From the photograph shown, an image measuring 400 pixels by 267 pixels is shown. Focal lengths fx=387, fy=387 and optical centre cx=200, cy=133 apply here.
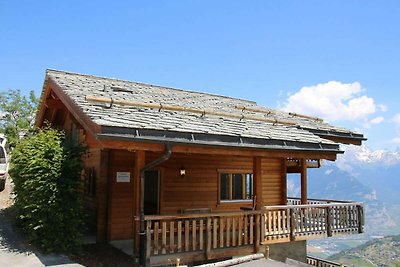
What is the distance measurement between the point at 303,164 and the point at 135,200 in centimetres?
582

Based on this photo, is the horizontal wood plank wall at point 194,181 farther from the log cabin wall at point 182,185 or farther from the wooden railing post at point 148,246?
the wooden railing post at point 148,246

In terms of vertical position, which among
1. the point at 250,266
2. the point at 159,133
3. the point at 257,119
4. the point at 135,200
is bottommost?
the point at 250,266

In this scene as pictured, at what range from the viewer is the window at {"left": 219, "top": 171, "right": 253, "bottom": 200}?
1297 centimetres

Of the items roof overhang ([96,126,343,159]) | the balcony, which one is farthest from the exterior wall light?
roof overhang ([96,126,343,159])

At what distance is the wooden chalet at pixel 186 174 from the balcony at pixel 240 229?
0.03 meters

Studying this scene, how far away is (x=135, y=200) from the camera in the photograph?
332 inches

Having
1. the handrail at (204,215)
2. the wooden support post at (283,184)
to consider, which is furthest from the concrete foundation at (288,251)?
the handrail at (204,215)

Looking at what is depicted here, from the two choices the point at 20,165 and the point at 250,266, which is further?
the point at 20,165

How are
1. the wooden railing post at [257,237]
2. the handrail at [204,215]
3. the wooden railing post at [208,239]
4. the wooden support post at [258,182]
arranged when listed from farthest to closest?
the wooden support post at [258,182] < the wooden railing post at [257,237] < the wooden railing post at [208,239] < the handrail at [204,215]

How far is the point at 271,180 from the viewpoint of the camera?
14.2 metres

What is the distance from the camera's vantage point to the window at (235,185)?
1297 centimetres

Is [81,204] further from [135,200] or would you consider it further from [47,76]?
[47,76]

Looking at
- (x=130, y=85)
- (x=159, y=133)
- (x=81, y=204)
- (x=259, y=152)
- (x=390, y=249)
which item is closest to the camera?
(x=159, y=133)

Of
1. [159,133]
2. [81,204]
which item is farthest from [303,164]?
[81,204]
